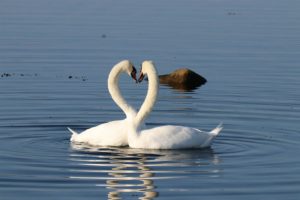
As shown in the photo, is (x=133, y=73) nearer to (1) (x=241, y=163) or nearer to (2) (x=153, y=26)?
(1) (x=241, y=163)

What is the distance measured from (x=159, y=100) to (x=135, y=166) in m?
6.74

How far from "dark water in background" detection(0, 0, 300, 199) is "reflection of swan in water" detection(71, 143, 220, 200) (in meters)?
0.02

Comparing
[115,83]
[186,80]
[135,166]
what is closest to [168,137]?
[135,166]

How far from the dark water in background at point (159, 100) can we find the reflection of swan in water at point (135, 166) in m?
0.02

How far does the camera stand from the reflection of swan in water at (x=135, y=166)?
14211mm

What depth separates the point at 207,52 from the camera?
29.5 meters

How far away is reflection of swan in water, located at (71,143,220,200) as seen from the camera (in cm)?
1421

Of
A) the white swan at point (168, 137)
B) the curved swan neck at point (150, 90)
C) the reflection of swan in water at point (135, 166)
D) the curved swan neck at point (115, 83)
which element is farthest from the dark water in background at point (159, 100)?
the curved swan neck at point (115, 83)

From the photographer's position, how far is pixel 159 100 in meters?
22.4

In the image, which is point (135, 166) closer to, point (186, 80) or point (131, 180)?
point (131, 180)

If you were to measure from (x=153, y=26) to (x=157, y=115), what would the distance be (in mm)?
15083

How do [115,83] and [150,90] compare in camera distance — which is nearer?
[150,90]

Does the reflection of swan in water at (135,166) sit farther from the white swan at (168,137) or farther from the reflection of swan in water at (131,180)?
the white swan at (168,137)

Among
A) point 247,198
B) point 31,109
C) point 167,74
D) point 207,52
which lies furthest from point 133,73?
point 207,52
